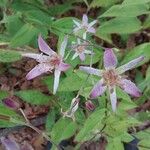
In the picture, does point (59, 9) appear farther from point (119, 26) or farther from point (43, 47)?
point (43, 47)

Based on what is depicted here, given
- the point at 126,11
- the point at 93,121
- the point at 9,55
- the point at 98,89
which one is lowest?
the point at 93,121

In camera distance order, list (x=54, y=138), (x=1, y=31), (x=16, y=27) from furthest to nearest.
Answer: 1. (x=1, y=31)
2. (x=16, y=27)
3. (x=54, y=138)

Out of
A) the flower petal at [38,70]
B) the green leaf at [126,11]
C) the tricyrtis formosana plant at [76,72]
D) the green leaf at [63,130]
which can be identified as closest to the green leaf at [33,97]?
the tricyrtis formosana plant at [76,72]

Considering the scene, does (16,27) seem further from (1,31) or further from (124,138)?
(124,138)

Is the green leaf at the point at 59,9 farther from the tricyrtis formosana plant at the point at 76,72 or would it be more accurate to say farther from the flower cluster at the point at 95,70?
the flower cluster at the point at 95,70

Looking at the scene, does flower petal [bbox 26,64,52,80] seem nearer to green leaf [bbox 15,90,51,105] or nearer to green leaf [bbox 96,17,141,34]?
green leaf [bbox 15,90,51,105]

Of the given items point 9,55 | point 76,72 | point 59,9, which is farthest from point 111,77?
point 59,9

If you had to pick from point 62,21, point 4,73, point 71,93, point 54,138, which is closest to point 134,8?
point 62,21
